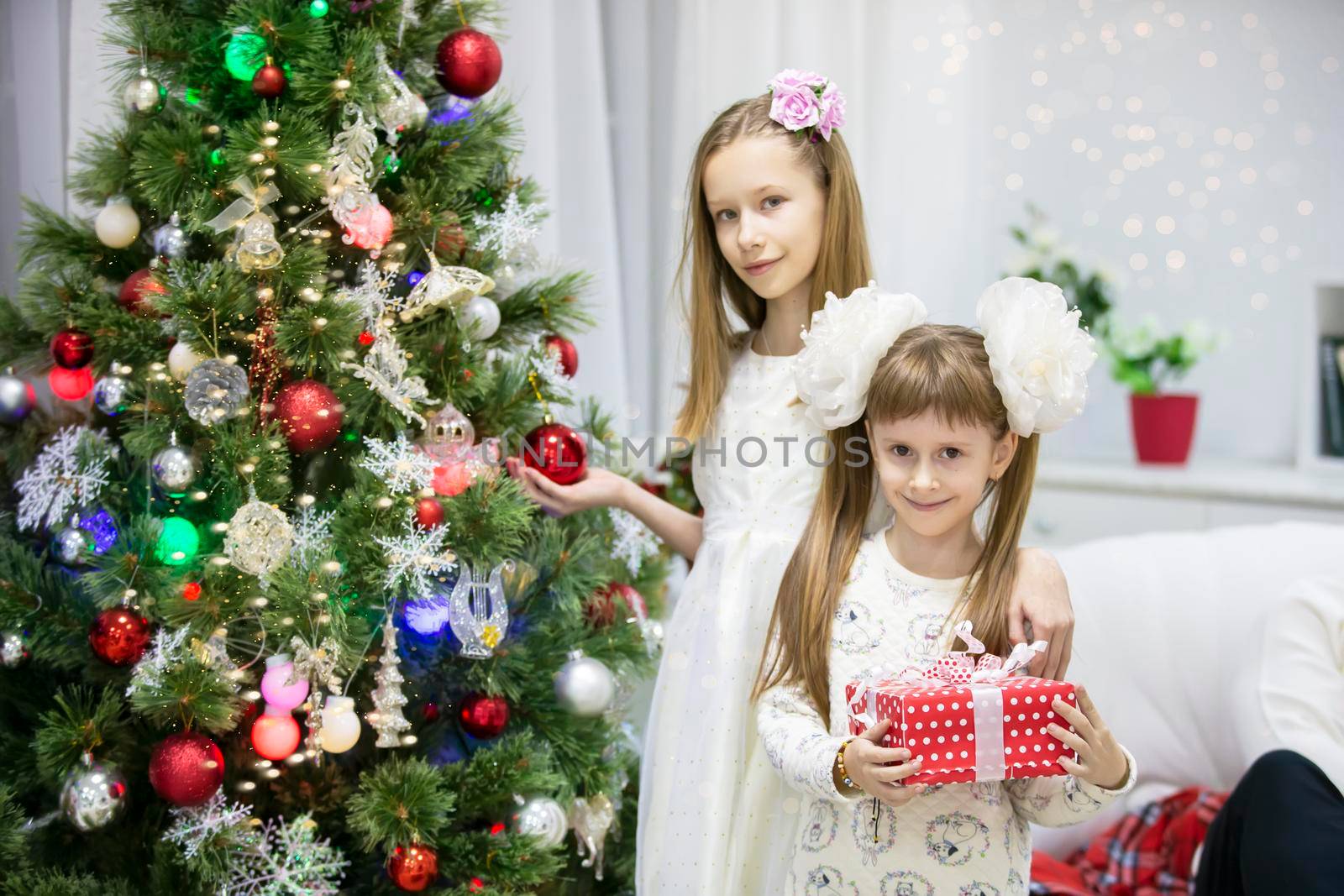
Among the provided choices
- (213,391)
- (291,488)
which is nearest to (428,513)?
(291,488)

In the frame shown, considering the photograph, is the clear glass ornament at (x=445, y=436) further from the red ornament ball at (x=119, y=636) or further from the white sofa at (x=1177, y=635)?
the white sofa at (x=1177, y=635)

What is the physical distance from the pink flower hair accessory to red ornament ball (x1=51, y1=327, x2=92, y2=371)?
0.89m

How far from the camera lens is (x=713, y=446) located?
1.52 meters

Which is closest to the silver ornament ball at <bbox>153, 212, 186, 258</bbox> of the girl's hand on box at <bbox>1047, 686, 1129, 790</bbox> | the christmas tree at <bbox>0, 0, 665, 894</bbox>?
the christmas tree at <bbox>0, 0, 665, 894</bbox>

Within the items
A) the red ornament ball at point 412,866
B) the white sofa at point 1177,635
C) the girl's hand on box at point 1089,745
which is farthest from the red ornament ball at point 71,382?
the white sofa at point 1177,635

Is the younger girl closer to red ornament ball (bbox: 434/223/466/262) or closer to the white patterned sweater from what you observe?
the white patterned sweater

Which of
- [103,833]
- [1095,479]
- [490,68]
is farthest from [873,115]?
[103,833]

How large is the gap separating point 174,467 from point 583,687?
568 mm

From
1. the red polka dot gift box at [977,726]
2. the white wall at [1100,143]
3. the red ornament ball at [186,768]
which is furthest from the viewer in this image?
the white wall at [1100,143]

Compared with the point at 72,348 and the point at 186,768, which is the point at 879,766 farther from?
the point at 72,348

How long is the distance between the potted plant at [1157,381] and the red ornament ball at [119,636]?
245cm

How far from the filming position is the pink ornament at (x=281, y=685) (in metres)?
1.32

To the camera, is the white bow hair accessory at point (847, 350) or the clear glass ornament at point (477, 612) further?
the clear glass ornament at point (477, 612)

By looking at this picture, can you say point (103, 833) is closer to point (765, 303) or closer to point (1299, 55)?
point (765, 303)
